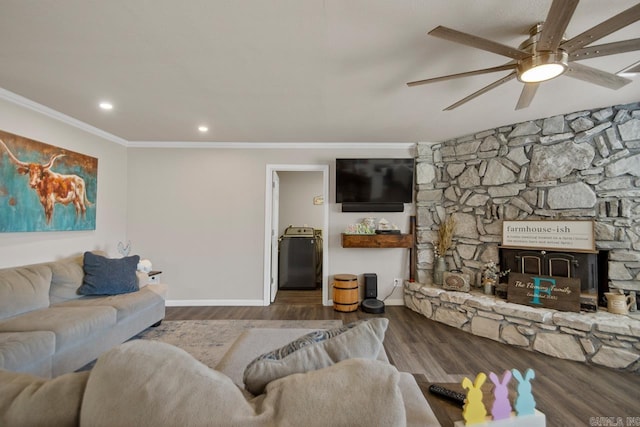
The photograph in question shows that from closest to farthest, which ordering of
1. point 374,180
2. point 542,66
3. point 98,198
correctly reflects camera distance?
point 542,66
point 98,198
point 374,180

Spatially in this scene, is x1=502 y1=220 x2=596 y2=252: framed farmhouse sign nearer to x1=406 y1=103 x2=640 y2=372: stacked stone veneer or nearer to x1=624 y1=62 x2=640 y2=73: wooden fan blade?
x1=406 y1=103 x2=640 y2=372: stacked stone veneer

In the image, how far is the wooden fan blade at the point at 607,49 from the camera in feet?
4.60

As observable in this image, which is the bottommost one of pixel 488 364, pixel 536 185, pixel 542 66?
pixel 488 364

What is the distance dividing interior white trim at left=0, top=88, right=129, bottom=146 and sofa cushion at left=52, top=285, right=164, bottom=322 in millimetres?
1975

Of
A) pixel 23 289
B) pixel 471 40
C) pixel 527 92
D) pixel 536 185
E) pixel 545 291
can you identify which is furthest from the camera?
pixel 536 185

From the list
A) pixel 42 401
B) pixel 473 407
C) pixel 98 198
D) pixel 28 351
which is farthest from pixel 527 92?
pixel 98 198

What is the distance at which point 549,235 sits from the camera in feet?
9.95

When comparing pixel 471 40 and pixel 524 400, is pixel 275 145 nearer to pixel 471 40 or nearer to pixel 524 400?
pixel 471 40

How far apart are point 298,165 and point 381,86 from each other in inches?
78.9

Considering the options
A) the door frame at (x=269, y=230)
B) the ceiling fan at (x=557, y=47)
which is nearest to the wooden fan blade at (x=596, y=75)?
the ceiling fan at (x=557, y=47)

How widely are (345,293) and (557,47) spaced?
3.17 m

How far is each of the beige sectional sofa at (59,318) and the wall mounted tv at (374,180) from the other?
2.75m

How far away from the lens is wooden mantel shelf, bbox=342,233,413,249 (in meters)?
3.89

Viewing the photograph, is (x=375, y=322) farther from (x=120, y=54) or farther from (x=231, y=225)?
(x=231, y=225)
